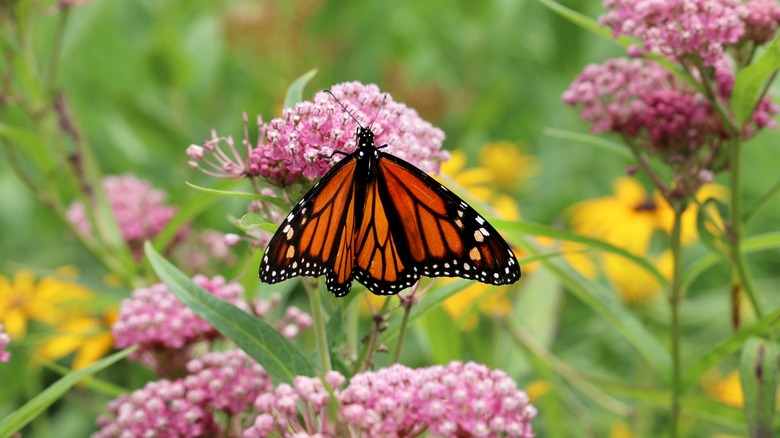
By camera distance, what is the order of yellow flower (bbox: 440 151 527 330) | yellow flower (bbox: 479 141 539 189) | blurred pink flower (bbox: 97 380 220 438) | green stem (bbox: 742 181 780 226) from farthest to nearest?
yellow flower (bbox: 479 141 539 189) < yellow flower (bbox: 440 151 527 330) < green stem (bbox: 742 181 780 226) < blurred pink flower (bbox: 97 380 220 438)

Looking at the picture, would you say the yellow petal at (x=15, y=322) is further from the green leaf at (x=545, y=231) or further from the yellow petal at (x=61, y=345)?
the green leaf at (x=545, y=231)

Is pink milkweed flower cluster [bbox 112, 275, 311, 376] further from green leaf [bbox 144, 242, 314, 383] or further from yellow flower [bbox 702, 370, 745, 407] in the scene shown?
yellow flower [bbox 702, 370, 745, 407]

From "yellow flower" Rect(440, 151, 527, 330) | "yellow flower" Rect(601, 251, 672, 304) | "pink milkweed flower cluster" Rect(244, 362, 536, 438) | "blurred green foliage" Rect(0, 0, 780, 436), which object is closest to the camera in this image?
"pink milkweed flower cluster" Rect(244, 362, 536, 438)

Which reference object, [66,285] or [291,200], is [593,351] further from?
[291,200]

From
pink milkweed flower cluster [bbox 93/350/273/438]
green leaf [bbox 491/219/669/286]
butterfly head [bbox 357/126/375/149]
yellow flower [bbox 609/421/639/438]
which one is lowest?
pink milkweed flower cluster [bbox 93/350/273/438]

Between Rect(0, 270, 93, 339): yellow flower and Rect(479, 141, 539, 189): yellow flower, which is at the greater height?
Rect(479, 141, 539, 189): yellow flower

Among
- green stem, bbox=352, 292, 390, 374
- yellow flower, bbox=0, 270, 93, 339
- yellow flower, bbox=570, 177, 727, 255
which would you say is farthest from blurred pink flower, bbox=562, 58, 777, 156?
yellow flower, bbox=0, 270, 93, 339

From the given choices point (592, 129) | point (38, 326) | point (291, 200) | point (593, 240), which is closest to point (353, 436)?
point (291, 200)
